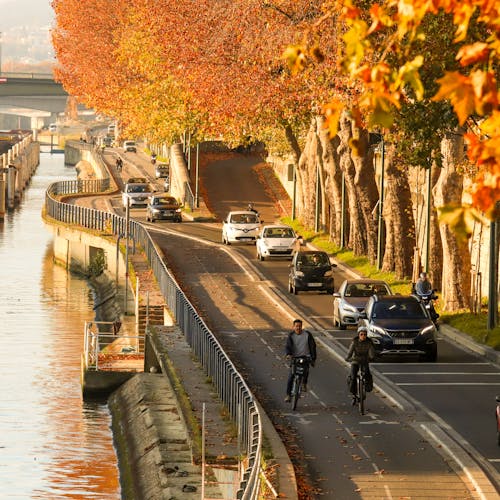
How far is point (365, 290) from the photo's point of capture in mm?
41500

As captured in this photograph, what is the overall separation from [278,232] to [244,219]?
21.7ft

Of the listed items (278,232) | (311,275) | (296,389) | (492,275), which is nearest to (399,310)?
(492,275)

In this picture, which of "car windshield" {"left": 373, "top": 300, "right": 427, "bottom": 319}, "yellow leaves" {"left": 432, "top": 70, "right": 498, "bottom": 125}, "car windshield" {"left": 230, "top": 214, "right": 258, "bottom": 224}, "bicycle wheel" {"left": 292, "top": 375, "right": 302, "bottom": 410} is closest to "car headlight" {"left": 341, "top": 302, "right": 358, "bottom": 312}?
"car windshield" {"left": 373, "top": 300, "right": 427, "bottom": 319}

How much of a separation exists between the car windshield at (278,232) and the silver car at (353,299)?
17.3m

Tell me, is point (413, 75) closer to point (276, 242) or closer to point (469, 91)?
point (469, 91)

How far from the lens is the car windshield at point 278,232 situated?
59094 mm

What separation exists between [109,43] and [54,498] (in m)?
80.8

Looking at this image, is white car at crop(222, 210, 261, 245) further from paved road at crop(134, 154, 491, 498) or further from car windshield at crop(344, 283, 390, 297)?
car windshield at crop(344, 283, 390, 297)

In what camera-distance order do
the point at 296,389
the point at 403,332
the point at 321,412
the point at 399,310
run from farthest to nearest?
the point at 399,310
the point at 403,332
the point at 321,412
the point at 296,389

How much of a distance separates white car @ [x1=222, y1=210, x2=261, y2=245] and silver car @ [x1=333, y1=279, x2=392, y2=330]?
23.5 metres

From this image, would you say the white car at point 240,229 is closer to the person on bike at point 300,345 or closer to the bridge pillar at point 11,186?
the person on bike at point 300,345

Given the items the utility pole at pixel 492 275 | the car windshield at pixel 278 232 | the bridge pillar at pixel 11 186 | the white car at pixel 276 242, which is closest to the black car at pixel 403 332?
the utility pole at pixel 492 275

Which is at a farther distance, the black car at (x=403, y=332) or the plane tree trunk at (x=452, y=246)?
the plane tree trunk at (x=452, y=246)

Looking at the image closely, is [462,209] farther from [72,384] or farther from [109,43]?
[109,43]
